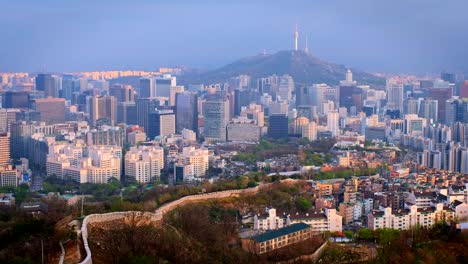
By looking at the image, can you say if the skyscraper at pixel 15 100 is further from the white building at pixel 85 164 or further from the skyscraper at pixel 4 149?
the white building at pixel 85 164

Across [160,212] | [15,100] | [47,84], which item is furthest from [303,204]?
[47,84]

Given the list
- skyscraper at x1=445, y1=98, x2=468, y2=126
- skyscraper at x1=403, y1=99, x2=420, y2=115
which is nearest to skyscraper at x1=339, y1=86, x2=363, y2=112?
skyscraper at x1=403, y1=99, x2=420, y2=115

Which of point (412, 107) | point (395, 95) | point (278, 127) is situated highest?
point (395, 95)

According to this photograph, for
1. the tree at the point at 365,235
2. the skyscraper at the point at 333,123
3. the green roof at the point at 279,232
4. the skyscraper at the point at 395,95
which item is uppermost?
the skyscraper at the point at 395,95

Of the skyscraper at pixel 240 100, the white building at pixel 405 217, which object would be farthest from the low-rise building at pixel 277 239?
the skyscraper at pixel 240 100

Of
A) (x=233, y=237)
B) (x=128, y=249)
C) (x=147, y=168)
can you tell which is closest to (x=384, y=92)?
(x=147, y=168)

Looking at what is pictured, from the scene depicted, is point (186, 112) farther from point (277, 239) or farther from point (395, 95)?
point (277, 239)

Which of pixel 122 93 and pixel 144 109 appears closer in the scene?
pixel 144 109

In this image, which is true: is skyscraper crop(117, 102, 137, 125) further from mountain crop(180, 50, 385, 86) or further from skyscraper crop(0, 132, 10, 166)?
mountain crop(180, 50, 385, 86)
